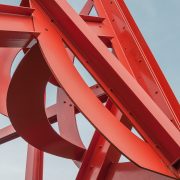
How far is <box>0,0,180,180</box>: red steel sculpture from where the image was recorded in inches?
143

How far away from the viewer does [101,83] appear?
156 inches

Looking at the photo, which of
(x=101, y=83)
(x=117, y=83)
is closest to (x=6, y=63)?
(x=101, y=83)

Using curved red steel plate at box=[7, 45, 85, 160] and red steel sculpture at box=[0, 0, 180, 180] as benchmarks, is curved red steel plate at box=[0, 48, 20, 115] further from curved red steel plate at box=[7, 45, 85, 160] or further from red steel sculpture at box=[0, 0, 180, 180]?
red steel sculpture at box=[0, 0, 180, 180]

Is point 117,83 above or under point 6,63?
under

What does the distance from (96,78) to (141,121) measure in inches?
24.8

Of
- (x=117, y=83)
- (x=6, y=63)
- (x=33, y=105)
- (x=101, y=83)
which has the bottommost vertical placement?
(x=117, y=83)

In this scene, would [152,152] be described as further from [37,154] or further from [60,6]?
[37,154]

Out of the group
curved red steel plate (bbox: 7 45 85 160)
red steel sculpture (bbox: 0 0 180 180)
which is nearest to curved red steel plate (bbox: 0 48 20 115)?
curved red steel plate (bbox: 7 45 85 160)

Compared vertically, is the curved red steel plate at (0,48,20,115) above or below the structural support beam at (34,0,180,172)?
above

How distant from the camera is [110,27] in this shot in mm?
5316

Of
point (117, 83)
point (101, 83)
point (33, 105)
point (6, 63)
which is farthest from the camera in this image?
point (6, 63)

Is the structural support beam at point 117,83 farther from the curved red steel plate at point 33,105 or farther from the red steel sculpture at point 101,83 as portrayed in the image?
the curved red steel plate at point 33,105

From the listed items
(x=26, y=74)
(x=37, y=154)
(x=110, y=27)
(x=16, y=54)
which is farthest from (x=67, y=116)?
(x=26, y=74)

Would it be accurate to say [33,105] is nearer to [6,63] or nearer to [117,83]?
[117,83]
